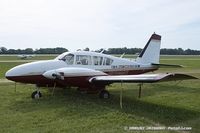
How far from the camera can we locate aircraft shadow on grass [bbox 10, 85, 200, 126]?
35.0ft

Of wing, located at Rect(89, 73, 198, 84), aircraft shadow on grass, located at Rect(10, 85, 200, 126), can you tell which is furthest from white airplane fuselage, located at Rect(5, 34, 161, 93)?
aircraft shadow on grass, located at Rect(10, 85, 200, 126)

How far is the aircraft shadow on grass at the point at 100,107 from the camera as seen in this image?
35.0 feet

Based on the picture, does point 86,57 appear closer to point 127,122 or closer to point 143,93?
point 143,93

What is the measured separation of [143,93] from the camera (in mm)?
16750

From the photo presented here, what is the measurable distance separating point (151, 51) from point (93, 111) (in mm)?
10825

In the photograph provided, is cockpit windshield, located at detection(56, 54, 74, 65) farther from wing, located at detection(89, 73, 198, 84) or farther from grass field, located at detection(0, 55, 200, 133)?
wing, located at detection(89, 73, 198, 84)

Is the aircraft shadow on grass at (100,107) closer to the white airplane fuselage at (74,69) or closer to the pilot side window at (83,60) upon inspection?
the white airplane fuselage at (74,69)

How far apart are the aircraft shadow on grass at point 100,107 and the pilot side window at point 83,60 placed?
176 cm

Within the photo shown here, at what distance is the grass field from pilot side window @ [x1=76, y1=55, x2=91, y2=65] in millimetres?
1690

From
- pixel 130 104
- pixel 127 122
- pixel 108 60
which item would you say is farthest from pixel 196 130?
pixel 108 60

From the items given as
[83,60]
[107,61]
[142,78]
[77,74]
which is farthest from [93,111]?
[107,61]

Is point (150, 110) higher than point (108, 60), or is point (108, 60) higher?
point (108, 60)

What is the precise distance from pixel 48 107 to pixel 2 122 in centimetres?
274

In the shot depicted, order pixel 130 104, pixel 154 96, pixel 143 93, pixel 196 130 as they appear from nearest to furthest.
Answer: pixel 196 130 → pixel 130 104 → pixel 154 96 → pixel 143 93
